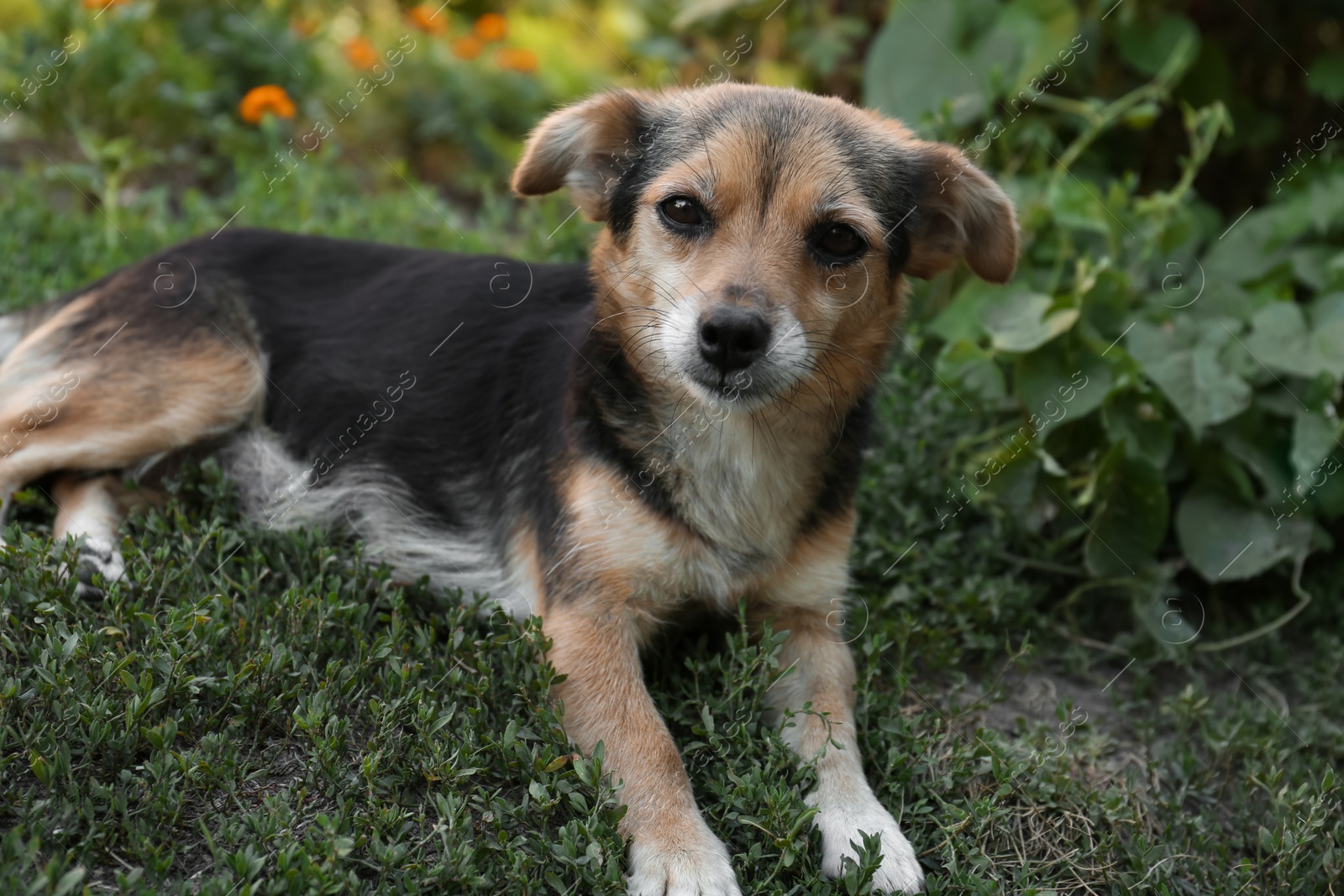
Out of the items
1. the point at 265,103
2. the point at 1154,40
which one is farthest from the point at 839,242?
the point at 265,103

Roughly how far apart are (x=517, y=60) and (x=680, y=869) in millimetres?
7429

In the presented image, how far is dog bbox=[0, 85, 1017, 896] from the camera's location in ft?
11.1

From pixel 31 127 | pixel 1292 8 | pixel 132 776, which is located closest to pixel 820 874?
pixel 132 776

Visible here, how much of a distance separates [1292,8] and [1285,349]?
3.25 metres

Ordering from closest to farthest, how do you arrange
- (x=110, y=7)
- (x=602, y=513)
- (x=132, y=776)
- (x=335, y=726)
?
1. (x=132, y=776)
2. (x=335, y=726)
3. (x=602, y=513)
4. (x=110, y=7)

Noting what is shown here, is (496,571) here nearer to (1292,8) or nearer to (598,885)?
(598,885)

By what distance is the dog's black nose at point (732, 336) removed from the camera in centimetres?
322

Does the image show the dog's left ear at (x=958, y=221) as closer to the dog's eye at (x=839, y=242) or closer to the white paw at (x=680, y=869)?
the dog's eye at (x=839, y=242)

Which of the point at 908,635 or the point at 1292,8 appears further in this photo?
→ the point at 1292,8

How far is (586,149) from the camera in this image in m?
3.93

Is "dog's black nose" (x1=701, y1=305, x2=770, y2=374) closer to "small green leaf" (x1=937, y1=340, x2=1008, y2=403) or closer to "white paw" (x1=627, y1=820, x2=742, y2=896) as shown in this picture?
"white paw" (x1=627, y1=820, x2=742, y2=896)

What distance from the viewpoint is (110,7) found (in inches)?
268

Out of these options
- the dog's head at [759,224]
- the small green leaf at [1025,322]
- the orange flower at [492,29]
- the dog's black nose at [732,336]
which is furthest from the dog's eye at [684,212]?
the orange flower at [492,29]

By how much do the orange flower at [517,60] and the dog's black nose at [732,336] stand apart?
6.41 m
